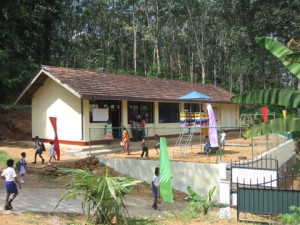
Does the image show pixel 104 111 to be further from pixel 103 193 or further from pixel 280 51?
pixel 103 193

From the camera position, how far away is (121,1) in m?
52.0

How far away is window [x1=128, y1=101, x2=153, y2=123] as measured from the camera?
22.8 metres

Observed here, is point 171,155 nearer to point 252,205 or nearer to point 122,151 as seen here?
point 122,151

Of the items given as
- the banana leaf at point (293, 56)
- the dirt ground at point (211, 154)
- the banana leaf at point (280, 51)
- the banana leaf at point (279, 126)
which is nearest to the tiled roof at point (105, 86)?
the dirt ground at point (211, 154)

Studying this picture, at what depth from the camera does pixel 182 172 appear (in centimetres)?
1468

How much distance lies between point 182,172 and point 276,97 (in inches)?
261

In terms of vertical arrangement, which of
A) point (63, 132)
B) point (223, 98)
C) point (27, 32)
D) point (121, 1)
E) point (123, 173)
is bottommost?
point (123, 173)

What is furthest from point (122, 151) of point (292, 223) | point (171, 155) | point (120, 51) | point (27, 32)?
point (120, 51)

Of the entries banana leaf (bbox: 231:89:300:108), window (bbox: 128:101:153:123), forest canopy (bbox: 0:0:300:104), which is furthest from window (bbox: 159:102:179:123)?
banana leaf (bbox: 231:89:300:108)

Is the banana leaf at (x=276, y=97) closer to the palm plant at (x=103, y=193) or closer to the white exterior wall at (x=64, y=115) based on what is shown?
the palm plant at (x=103, y=193)

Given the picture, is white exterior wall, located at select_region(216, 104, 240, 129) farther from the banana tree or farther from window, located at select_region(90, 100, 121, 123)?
the banana tree

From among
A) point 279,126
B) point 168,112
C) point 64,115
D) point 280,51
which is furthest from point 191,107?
point 279,126

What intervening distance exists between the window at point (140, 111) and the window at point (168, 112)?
967 millimetres

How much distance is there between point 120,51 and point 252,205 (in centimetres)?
5269
